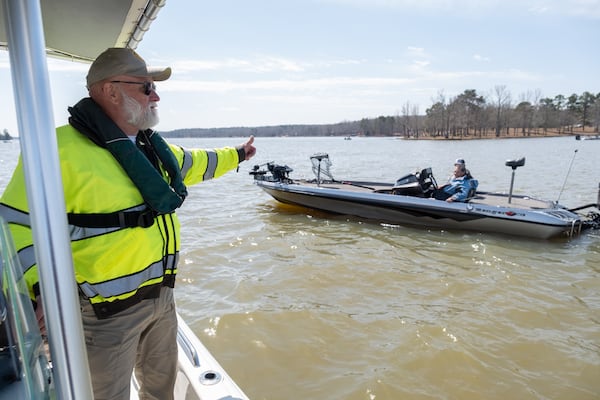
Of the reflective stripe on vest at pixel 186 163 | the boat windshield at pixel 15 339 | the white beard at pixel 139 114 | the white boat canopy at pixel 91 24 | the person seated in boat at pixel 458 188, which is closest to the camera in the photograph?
the boat windshield at pixel 15 339

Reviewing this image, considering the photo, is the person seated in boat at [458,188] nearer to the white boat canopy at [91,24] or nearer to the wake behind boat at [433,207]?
the wake behind boat at [433,207]

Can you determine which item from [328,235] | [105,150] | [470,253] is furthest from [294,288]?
[105,150]

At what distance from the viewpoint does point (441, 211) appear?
8.36 metres

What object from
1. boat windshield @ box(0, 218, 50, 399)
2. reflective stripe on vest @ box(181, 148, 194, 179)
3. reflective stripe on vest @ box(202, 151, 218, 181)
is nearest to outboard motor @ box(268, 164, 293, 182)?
reflective stripe on vest @ box(202, 151, 218, 181)

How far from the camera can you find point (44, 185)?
691 mm

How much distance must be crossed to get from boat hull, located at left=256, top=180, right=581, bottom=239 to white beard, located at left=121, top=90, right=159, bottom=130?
A: 7.46 m

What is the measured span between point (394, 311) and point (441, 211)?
409cm

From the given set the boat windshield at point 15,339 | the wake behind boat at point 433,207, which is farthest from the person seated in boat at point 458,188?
the boat windshield at point 15,339

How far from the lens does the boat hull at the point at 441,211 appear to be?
7.72 metres

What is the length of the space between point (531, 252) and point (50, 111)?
808 cm

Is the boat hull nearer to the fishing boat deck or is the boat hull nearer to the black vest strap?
the fishing boat deck

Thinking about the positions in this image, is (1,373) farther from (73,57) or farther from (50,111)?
(73,57)

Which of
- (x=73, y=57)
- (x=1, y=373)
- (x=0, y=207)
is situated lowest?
(x=1, y=373)

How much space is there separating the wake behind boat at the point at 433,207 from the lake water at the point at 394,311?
0.27 meters
